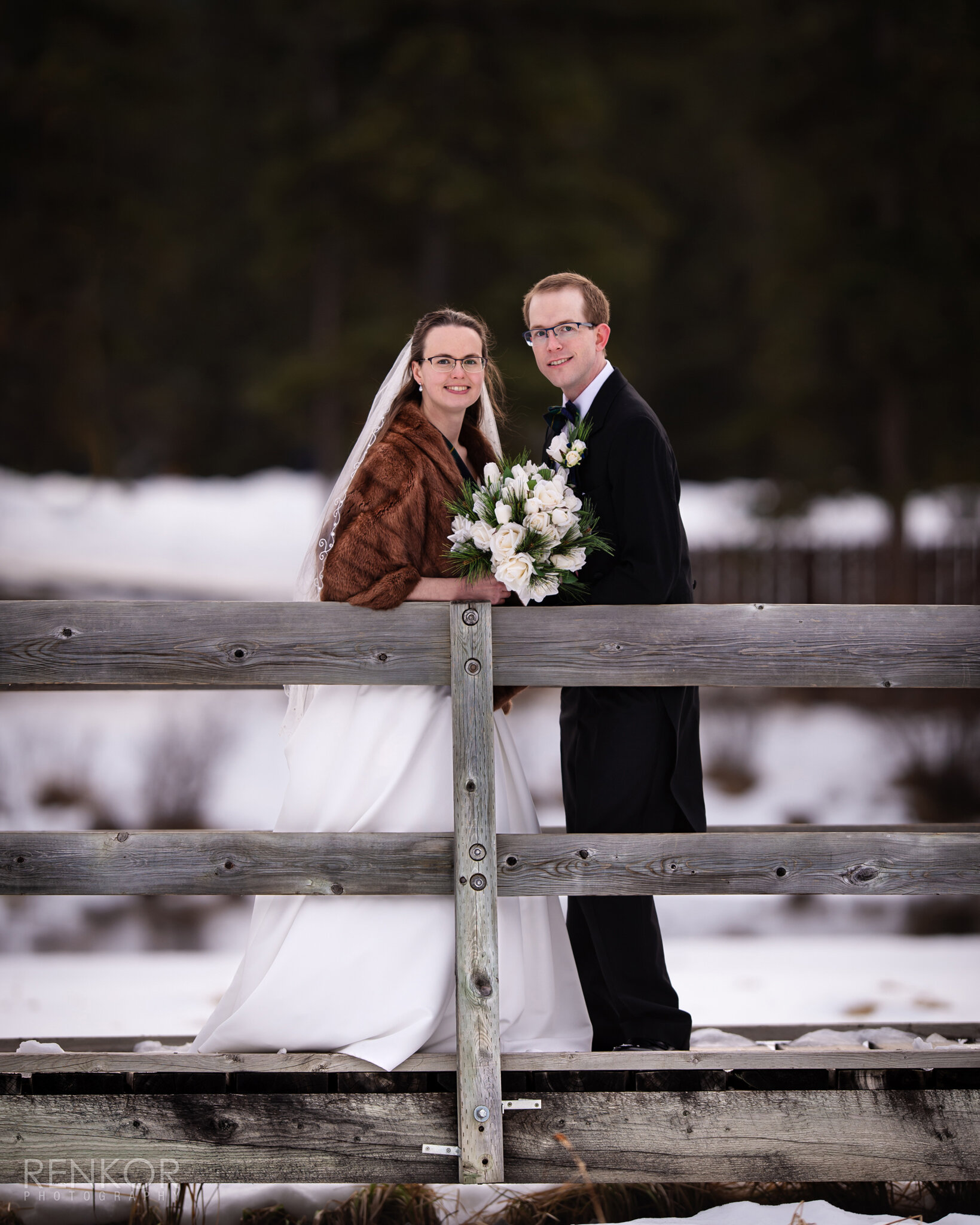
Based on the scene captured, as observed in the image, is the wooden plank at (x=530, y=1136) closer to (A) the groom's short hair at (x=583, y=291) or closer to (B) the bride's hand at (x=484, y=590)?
(B) the bride's hand at (x=484, y=590)

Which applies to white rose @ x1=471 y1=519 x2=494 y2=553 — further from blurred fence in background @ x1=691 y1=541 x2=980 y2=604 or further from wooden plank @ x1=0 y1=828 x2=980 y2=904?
blurred fence in background @ x1=691 y1=541 x2=980 y2=604

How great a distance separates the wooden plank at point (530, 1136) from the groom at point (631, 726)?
29cm

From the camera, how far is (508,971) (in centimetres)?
351

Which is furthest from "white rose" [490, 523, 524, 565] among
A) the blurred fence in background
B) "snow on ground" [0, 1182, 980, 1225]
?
the blurred fence in background

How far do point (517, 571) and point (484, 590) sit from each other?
272 mm

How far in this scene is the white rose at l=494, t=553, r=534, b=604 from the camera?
3.16 m

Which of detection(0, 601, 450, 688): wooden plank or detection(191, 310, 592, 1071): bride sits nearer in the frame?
detection(0, 601, 450, 688): wooden plank

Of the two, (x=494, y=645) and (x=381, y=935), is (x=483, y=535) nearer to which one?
(x=494, y=645)

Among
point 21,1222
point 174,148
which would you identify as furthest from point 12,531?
point 21,1222

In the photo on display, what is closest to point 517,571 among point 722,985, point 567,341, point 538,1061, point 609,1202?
point 567,341

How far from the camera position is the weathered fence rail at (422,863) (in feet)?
10.5

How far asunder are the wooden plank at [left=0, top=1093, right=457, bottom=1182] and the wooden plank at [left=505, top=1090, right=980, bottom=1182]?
0.39 meters

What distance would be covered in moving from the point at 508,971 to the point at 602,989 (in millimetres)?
332

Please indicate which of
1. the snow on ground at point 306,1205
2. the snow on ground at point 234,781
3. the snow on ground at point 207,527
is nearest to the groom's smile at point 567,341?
the snow on ground at point 306,1205
